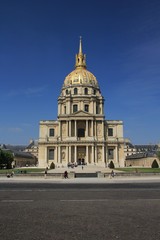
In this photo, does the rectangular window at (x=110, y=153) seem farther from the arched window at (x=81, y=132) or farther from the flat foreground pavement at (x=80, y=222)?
the flat foreground pavement at (x=80, y=222)

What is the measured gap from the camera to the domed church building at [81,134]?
89.9 metres

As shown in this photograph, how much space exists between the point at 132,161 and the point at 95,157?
91.9ft

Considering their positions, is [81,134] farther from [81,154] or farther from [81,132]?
[81,154]

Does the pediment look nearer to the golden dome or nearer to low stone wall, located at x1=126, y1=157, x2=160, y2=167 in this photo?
the golden dome

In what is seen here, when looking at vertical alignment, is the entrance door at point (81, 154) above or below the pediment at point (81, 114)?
below

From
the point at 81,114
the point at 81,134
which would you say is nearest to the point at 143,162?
the point at 81,134

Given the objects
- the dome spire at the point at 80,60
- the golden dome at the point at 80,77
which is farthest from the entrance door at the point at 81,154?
the dome spire at the point at 80,60

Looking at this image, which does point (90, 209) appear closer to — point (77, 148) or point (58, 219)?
point (58, 219)

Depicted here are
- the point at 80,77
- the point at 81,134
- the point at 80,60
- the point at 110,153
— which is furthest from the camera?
the point at 80,60

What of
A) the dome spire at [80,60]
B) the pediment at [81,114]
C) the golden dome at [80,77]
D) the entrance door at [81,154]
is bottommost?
the entrance door at [81,154]

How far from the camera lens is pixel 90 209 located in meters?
13.3

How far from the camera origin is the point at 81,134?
94.6 meters

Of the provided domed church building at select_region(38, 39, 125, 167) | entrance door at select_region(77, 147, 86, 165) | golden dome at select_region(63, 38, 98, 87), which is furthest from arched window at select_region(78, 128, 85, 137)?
→ golden dome at select_region(63, 38, 98, 87)

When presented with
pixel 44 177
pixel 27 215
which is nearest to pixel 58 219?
pixel 27 215
